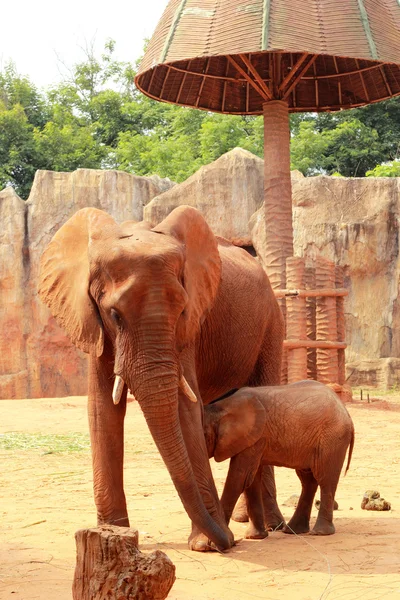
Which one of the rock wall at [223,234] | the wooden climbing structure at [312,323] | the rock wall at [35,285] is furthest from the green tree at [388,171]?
the wooden climbing structure at [312,323]

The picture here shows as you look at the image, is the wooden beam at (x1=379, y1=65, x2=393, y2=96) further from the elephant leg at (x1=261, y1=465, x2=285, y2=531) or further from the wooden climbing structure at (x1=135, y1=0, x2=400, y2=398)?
the elephant leg at (x1=261, y1=465, x2=285, y2=531)

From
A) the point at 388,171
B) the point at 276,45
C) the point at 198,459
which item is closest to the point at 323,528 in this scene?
the point at 198,459

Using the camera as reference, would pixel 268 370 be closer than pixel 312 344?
Yes

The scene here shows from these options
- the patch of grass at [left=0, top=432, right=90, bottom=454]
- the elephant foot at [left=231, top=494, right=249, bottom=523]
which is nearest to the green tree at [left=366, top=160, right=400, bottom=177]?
the patch of grass at [left=0, top=432, right=90, bottom=454]

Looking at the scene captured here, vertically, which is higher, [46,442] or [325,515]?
[325,515]

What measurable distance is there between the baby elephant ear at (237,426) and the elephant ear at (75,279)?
88 cm

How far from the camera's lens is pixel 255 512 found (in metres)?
5.79

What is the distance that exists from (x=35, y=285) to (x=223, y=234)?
3608mm

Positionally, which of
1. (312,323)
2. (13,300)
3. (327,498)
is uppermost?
(13,300)

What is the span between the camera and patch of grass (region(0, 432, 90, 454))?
10020 millimetres

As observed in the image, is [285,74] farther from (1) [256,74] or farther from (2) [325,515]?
(2) [325,515]

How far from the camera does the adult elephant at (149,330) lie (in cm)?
480

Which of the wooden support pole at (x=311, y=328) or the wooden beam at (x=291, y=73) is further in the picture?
the wooden support pole at (x=311, y=328)

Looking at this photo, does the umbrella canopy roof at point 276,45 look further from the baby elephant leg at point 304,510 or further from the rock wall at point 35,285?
the baby elephant leg at point 304,510
